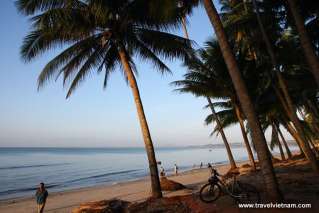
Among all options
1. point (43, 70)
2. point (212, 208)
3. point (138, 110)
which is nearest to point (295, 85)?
point (138, 110)

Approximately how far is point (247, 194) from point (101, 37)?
8.26 m

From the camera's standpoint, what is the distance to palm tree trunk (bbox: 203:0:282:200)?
19.9 ft

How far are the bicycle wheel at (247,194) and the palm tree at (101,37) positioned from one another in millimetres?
3122

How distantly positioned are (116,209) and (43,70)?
21.2 ft

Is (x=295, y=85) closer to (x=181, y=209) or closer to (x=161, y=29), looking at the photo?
(x=161, y=29)

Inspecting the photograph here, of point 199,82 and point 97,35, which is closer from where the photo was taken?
point 97,35

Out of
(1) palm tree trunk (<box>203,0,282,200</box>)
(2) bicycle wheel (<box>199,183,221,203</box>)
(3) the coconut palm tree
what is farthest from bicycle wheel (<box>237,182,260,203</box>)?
(3) the coconut palm tree

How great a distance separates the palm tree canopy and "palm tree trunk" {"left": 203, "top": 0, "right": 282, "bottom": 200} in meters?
3.65

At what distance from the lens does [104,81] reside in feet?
42.5

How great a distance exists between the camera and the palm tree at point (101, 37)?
9188 mm

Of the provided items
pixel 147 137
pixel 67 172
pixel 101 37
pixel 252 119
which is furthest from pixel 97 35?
pixel 67 172

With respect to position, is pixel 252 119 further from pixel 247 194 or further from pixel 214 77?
pixel 214 77

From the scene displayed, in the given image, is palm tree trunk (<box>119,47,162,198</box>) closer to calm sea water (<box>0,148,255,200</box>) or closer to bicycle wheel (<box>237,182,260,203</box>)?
bicycle wheel (<box>237,182,260,203</box>)

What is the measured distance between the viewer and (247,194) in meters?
7.29
